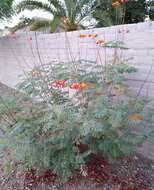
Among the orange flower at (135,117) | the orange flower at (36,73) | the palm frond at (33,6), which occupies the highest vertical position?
the palm frond at (33,6)

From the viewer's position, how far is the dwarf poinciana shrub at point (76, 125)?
279cm

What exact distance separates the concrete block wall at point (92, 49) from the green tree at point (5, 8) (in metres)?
1.17

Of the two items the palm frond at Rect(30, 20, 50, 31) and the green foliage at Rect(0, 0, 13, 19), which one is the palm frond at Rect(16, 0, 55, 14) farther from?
the palm frond at Rect(30, 20, 50, 31)

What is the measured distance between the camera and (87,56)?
529cm

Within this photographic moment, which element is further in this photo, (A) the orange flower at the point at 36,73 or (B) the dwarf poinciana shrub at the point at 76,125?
(A) the orange flower at the point at 36,73

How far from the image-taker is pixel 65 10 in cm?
1094

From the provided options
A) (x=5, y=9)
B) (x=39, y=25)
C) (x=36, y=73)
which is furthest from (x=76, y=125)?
(x=39, y=25)

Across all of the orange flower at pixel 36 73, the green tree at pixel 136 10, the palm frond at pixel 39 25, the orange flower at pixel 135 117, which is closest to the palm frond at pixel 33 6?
the palm frond at pixel 39 25

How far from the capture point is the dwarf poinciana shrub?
2.79 meters

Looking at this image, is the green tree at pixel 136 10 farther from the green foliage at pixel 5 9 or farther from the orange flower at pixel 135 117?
the orange flower at pixel 135 117

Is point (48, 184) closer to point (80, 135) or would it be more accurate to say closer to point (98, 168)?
point (98, 168)

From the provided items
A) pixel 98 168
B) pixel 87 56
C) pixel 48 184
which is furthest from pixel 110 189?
Result: pixel 87 56

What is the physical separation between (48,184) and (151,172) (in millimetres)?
1368

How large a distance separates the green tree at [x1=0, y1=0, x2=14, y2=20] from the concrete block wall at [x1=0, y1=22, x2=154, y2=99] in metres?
1.17
